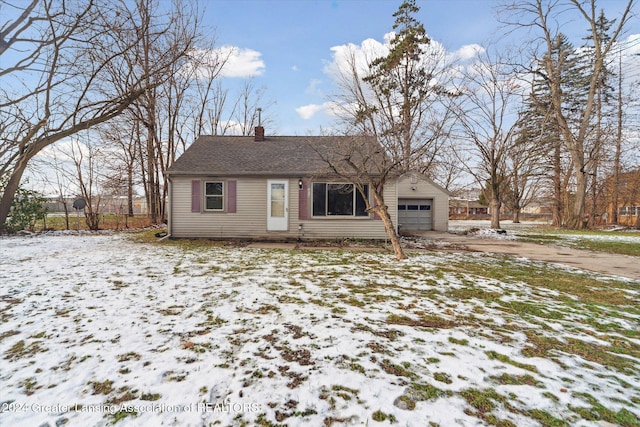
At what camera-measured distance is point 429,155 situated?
7.29 metres

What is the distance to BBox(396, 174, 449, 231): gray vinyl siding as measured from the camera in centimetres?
1617

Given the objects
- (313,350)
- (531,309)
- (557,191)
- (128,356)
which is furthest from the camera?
(557,191)

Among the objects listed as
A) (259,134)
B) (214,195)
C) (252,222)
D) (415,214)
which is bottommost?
(252,222)

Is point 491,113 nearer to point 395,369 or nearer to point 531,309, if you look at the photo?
point 531,309

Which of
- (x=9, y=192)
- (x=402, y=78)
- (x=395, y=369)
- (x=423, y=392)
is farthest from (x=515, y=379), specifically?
(x=402, y=78)

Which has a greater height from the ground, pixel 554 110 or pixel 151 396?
pixel 554 110

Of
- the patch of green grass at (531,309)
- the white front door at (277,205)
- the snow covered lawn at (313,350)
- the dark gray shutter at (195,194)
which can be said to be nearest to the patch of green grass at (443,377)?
the snow covered lawn at (313,350)

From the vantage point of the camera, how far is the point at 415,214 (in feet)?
54.4

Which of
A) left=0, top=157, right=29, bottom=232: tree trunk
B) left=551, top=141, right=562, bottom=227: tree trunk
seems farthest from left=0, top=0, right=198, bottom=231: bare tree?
left=551, top=141, right=562, bottom=227: tree trunk

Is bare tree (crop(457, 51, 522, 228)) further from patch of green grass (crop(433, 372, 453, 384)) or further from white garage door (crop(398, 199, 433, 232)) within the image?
patch of green grass (crop(433, 372, 453, 384))

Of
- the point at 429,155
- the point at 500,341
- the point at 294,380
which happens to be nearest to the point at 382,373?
the point at 294,380

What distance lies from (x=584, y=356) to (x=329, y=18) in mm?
11979

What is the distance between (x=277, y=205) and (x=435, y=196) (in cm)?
1042

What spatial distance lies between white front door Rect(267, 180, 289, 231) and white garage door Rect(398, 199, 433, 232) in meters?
9.01
